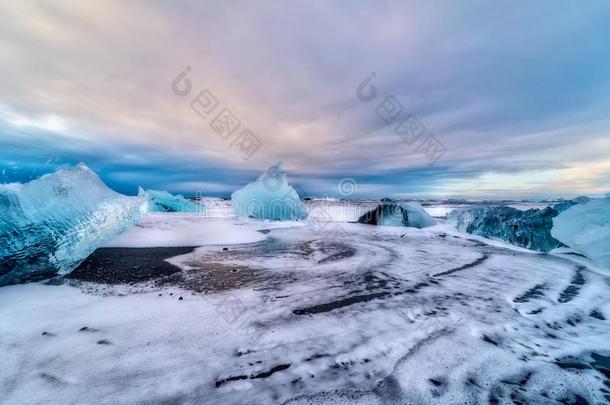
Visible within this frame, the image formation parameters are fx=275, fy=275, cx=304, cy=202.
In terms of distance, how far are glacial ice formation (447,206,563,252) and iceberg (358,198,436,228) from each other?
160cm

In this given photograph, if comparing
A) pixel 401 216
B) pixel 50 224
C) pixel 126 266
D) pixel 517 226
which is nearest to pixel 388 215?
pixel 401 216

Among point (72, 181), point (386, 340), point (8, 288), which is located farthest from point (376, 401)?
point (72, 181)

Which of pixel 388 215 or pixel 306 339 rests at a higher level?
pixel 388 215

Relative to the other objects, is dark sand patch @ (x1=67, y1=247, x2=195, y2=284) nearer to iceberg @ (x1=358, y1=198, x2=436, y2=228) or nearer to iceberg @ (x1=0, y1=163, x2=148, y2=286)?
iceberg @ (x1=0, y1=163, x2=148, y2=286)

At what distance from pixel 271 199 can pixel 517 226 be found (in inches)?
379

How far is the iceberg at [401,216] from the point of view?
10828 millimetres

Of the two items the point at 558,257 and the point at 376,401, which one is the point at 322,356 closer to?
the point at 376,401

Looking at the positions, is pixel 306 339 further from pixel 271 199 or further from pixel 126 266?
pixel 271 199

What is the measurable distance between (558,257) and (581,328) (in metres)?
4.19

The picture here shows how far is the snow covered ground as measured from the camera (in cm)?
133

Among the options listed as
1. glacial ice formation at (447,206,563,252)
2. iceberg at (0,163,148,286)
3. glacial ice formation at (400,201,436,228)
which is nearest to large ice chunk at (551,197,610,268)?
glacial ice formation at (447,206,563,252)

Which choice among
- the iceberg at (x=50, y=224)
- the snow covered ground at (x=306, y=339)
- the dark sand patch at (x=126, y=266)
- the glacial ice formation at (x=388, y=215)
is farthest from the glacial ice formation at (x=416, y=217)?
the iceberg at (x=50, y=224)

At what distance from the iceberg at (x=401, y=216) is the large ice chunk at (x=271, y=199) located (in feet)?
13.5

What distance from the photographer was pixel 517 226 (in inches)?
281
